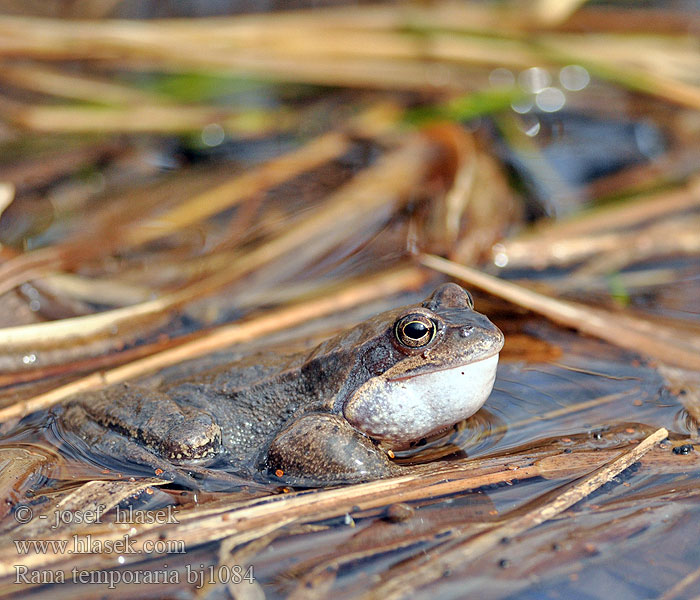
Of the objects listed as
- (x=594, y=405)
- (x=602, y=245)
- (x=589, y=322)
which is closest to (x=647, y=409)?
(x=594, y=405)

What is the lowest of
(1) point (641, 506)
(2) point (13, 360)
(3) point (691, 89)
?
(2) point (13, 360)

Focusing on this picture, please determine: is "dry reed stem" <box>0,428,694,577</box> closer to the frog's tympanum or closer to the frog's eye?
the frog's tympanum

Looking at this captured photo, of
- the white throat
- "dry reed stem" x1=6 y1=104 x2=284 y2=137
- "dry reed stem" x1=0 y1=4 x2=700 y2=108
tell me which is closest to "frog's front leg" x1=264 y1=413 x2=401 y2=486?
the white throat

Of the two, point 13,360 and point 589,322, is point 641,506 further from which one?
point 13,360

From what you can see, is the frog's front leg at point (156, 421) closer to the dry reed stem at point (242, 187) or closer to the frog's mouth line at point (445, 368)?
the frog's mouth line at point (445, 368)

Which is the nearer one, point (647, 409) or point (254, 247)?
point (647, 409)
